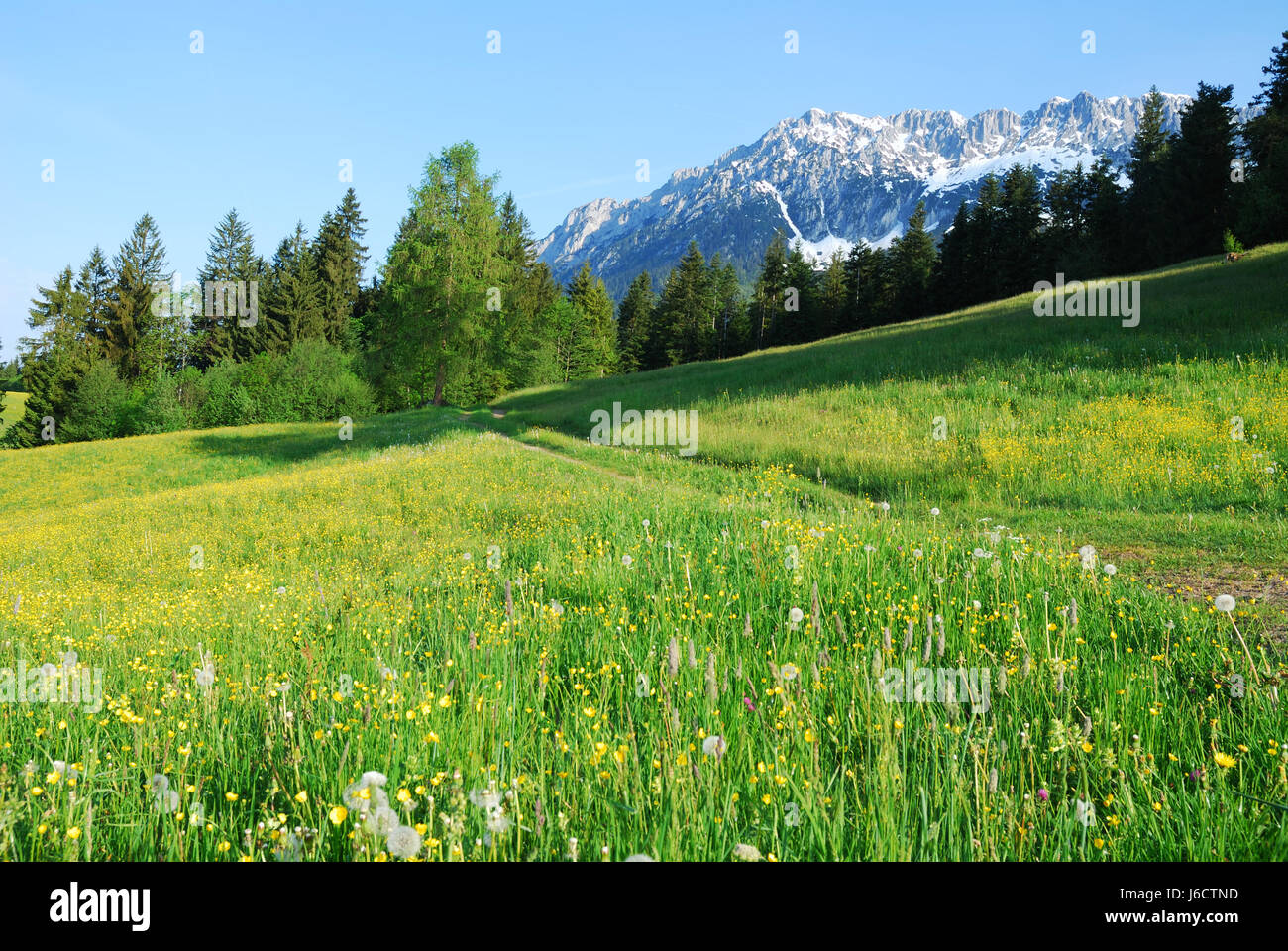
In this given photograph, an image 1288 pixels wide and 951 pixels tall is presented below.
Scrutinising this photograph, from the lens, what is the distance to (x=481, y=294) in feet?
140

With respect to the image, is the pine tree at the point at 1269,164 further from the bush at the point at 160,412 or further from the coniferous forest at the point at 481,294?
the bush at the point at 160,412

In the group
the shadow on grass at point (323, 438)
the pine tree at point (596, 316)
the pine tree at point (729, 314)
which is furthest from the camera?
the pine tree at point (729, 314)

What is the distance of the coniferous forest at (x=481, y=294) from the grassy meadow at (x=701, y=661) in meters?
30.5

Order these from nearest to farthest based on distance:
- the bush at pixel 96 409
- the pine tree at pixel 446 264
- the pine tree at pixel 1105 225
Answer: the pine tree at pixel 446 264
the bush at pixel 96 409
the pine tree at pixel 1105 225

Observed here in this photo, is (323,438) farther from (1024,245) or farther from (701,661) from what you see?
(1024,245)

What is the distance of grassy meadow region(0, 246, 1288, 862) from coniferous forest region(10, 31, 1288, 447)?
99.9 feet

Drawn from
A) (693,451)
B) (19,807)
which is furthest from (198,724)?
(693,451)

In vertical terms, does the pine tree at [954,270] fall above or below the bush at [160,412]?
above

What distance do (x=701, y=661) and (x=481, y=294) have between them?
41.9m

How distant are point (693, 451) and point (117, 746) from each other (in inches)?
706

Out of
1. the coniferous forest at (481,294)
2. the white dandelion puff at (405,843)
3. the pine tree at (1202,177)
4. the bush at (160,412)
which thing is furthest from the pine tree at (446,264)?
the pine tree at (1202,177)

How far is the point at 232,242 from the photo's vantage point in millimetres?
72062

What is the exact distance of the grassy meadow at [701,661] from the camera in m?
2.57

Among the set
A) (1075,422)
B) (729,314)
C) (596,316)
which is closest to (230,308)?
(596,316)
